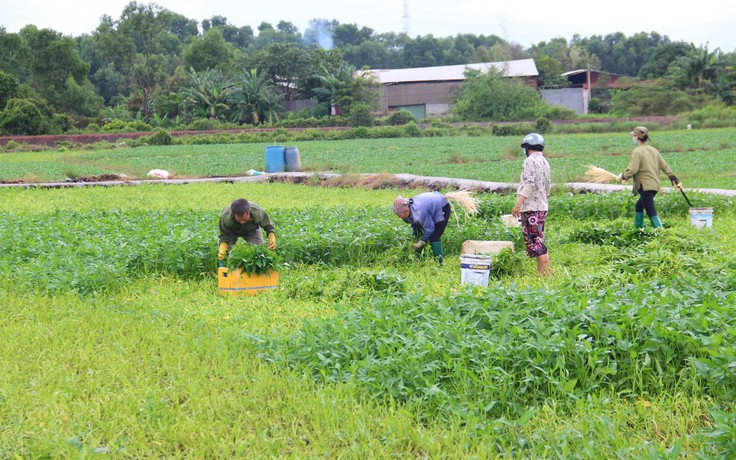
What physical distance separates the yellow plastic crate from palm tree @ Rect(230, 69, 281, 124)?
53.4 metres

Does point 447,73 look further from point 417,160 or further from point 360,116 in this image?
point 417,160

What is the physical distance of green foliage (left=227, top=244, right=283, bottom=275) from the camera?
8.02 m

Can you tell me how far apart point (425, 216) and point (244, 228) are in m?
2.36

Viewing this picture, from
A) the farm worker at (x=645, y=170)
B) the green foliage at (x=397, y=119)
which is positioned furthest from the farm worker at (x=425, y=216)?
the green foliage at (x=397, y=119)

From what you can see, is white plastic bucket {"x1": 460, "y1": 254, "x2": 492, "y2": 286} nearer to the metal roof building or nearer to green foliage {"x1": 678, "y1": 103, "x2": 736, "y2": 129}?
green foliage {"x1": 678, "y1": 103, "x2": 736, "y2": 129}

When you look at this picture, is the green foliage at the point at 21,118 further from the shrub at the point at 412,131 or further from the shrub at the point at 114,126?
the shrub at the point at 412,131

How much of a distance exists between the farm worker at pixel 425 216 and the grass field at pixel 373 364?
669mm

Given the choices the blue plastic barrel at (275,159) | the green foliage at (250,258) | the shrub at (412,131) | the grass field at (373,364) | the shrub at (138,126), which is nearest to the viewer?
the grass field at (373,364)

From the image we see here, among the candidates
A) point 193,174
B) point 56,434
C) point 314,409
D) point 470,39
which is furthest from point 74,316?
point 470,39

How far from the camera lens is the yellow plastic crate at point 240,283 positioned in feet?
26.9

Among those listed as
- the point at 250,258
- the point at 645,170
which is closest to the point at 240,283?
the point at 250,258

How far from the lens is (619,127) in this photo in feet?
158

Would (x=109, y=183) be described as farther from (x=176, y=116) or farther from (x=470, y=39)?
(x=470, y=39)

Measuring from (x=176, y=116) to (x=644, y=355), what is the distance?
62171 mm
